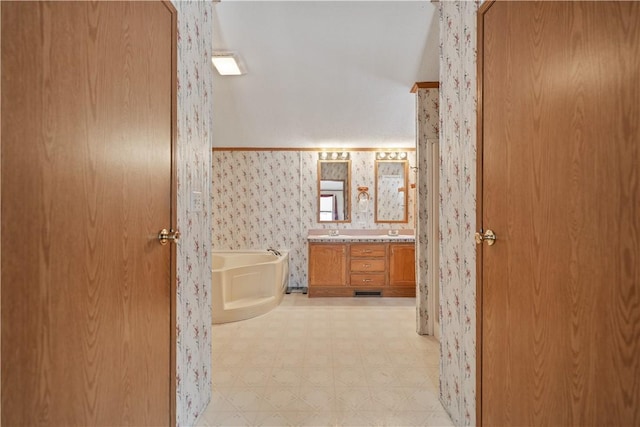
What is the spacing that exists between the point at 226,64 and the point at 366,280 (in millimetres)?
2956

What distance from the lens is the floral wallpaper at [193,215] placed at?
5.21 feet

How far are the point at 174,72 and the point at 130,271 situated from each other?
0.87m

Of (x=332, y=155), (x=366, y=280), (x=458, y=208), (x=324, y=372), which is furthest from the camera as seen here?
(x=332, y=155)

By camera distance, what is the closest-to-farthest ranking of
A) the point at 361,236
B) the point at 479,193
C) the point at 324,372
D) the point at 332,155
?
the point at 479,193 → the point at 324,372 → the point at 361,236 → the point at 332,155

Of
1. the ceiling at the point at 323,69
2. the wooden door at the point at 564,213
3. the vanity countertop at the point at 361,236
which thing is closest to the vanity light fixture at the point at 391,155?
the ceiling at the point at 323,69

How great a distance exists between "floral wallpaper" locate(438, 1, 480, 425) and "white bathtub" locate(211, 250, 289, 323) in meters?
2.16

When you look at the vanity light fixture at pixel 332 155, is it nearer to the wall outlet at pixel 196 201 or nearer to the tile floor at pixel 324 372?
the tile floor at pixel 324 372

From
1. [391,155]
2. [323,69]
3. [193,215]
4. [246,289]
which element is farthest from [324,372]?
[391,155]

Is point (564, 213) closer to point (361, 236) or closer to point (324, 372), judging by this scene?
point (324, 372)

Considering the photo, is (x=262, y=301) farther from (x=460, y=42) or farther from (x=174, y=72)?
(x=460, y=42)

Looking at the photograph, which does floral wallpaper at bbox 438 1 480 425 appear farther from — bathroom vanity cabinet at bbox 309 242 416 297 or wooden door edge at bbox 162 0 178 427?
bathroom vanity cabinet at bbox 309 242 416 297

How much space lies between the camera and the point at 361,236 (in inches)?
178

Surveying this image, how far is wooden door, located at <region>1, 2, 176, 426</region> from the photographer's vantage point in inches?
28.9

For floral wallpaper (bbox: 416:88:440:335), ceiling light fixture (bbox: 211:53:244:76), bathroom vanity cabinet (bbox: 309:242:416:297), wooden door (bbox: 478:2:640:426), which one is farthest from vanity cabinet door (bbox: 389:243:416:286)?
wooden door (bbox: 478:2:640:426)
